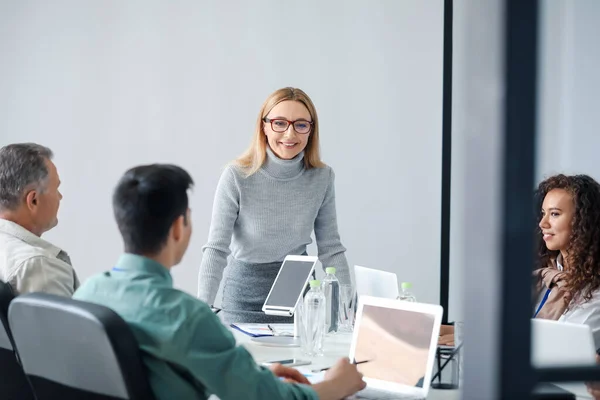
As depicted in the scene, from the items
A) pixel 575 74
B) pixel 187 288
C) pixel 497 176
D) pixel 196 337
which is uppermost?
pixel 575 74

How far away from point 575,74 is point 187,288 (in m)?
2.66

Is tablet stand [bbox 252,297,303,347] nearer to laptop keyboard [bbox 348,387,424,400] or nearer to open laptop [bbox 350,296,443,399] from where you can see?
open laptop [bbox 350,296,443,399]

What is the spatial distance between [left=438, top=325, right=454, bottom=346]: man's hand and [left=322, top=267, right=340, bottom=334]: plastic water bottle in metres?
0.44

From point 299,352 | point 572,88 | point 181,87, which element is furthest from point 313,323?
point 572,88

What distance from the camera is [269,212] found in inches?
120

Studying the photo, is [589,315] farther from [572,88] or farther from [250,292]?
[572,88]

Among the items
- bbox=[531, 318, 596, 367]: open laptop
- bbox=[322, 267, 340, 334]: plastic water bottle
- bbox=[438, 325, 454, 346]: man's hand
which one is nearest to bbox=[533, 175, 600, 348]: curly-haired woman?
bbox=[438, 325, 454, 346]: man's hand

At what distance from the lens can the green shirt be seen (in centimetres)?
146

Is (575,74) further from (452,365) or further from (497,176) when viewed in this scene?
(497,176)

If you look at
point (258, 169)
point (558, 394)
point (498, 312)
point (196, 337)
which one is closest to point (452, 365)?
point (558, 394)

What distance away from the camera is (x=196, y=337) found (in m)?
1.47

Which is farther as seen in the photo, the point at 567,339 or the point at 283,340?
the point at 283,340

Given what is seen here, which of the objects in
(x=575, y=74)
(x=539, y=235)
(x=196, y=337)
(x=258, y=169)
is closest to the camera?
(x=196, y=337)

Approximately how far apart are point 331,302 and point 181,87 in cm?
233
